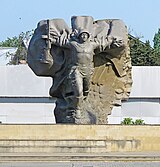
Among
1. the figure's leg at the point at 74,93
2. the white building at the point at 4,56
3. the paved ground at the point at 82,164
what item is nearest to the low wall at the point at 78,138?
the paved ground at the point at 82,164

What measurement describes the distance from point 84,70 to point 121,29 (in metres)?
1.39

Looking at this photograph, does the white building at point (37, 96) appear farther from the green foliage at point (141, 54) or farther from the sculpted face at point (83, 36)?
the sculpted face at point (83, 36)

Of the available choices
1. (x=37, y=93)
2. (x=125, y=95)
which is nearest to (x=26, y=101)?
(x=37, y=93)

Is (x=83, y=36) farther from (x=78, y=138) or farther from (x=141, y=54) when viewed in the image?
(x=141, y=54)

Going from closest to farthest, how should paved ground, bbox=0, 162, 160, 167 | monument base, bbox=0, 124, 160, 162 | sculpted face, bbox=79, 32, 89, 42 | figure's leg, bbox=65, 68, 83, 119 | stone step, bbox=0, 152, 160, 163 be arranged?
paved ground, bbox=0, 162, 160, 167
stone step, bbox=0, 152, 160, 163
monument base, bbox=0, 124, 160, 162
sculpted face, bbox=79, 32, 89, 42
figure's leg, bbox=65, 68, 83, 119

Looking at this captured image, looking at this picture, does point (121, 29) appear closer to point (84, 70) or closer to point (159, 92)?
point (84, 70)

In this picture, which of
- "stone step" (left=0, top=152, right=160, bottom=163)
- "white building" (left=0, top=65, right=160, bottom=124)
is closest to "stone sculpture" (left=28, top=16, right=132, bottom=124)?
"stone step" (left=0, top=152, right=160, bottom=163)

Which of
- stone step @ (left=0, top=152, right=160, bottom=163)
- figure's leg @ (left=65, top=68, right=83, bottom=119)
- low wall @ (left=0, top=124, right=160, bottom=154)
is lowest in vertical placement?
stone step @ (left=0, top=152, right=160, bottom=163)

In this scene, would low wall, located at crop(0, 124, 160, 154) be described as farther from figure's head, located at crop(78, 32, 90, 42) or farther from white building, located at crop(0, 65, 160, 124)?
white building, located at crop(0, 65, 160, 124)

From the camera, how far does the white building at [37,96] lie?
30.2m

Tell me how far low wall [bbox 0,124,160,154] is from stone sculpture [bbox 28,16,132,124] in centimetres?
219

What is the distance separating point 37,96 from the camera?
100ft

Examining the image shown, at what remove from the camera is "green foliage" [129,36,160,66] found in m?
41.1

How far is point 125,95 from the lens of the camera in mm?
15172
